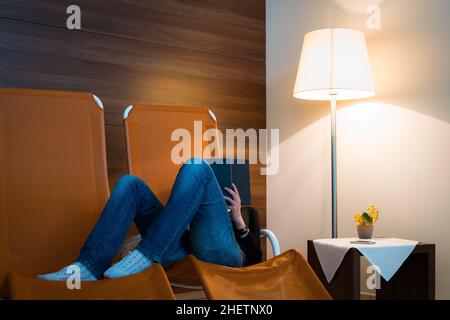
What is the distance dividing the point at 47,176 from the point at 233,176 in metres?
0.79

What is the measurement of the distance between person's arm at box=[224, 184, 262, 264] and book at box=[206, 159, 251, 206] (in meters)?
0.05

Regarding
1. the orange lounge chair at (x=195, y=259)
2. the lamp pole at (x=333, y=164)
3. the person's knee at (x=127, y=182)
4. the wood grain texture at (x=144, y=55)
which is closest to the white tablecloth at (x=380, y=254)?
the lamp pole at (x=333, y=164)

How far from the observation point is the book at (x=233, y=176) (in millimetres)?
2355

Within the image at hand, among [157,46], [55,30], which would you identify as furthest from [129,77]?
[55,30]

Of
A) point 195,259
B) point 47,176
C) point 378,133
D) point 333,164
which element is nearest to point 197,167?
point 195,259

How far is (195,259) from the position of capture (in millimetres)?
2078

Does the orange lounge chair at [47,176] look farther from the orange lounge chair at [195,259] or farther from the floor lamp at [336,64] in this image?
the floor lamp at [336,64]

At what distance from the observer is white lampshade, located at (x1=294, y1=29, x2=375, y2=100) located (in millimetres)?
3053

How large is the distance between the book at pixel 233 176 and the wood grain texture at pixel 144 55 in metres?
0.84

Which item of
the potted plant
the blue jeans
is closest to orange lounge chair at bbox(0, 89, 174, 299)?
the blue jeans

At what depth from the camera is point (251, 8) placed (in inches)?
150

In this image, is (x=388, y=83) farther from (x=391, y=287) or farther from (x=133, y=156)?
(x=133, y=156)

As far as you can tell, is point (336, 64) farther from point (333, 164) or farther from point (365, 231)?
point (365, 231)

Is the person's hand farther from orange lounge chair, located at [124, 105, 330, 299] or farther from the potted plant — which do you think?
the potted plant
